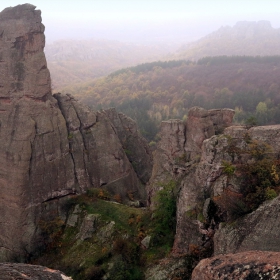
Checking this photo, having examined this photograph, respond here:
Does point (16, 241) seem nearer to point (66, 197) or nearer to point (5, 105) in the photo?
point (66, 197)

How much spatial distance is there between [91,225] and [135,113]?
7463cm

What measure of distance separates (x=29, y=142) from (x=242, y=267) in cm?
2762

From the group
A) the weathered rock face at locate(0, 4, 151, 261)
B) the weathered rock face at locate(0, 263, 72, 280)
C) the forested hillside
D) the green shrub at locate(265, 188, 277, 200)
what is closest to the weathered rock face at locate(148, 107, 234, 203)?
the weathered rock face at locate(0, 4, 151, 261)

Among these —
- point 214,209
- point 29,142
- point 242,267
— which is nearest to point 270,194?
point 214,209

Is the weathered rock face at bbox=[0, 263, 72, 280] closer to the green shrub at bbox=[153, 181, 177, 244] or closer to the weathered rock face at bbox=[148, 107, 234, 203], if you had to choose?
the green shrub at bbox=[153, 181, 177, 244]

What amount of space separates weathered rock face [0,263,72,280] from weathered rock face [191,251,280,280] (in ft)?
21.2

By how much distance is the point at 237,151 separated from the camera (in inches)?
816

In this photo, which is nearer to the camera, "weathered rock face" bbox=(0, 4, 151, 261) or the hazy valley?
the hazy valley

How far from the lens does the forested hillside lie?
10306 cm

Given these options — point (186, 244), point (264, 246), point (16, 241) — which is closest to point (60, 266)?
point (16, 241)

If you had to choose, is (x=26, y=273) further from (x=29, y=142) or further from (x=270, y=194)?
(x=29, y=142)

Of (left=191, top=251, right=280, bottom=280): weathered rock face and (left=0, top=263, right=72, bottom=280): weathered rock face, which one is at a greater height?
(left=191, top=251, right=280, bottom=280): weathered rock face

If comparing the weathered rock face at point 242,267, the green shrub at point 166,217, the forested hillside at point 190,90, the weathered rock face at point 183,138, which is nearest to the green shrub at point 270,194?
the weathered rock face at point 242,267

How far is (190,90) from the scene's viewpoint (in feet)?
475
